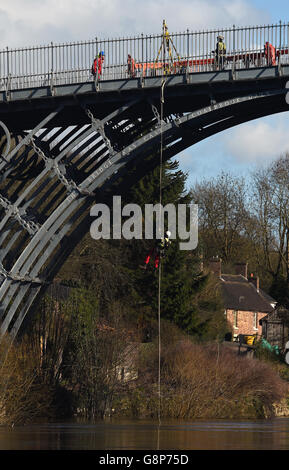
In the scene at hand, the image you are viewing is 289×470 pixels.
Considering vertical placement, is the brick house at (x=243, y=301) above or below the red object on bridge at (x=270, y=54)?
below

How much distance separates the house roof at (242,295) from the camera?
6128cm

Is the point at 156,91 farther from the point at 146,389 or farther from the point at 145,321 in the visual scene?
the point at 145,321

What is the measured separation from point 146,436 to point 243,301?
1564 inches

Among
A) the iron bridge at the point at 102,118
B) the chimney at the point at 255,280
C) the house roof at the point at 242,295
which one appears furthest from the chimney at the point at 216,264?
the iron bridge at the point at 102,118

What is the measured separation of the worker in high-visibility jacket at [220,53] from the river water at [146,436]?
985 centimetres

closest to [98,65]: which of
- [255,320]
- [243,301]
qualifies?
[243,301]

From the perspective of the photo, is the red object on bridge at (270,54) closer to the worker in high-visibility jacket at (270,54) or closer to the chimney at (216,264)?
the worker in high-visibility jacket at (270,54)

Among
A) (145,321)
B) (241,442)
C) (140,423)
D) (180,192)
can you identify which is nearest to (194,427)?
(140,423)

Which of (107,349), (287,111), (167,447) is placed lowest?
(167,447)

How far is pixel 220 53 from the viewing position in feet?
92.1

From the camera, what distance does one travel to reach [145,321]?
40.4m

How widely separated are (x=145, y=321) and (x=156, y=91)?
558 inches

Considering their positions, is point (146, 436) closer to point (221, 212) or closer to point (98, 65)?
point (98, 65)

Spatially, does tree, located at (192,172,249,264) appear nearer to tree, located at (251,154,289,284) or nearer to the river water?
tree, located at (251,154,289,284)
